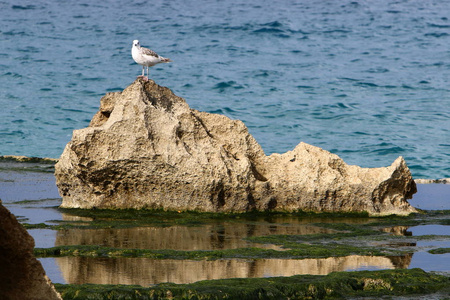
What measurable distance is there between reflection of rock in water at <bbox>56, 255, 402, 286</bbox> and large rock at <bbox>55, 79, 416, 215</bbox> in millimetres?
3068

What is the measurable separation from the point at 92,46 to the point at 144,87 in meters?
27.8

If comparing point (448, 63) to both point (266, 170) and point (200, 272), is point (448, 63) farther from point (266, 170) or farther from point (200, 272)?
point (200, 272)

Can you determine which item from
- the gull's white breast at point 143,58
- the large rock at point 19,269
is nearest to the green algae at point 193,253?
the large rock at point 19,269

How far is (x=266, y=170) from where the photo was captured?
11867 millimetres

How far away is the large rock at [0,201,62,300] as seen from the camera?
4.94 m

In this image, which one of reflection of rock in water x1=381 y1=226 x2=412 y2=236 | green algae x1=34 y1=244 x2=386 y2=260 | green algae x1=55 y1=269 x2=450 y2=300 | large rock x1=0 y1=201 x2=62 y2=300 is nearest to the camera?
large rock x1=0 y1=201 x2=62 y2=300

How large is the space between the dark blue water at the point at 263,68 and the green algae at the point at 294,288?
15165 millimetres

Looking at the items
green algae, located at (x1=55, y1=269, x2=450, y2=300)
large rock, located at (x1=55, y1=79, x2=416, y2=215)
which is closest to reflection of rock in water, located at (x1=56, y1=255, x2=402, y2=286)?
green algae, located at (x1=55, y1=269, x2=450, y2=300)

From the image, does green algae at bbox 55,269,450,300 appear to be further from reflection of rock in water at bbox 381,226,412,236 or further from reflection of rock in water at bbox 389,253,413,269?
reflection of rock in water at bbox 381,226,412,236

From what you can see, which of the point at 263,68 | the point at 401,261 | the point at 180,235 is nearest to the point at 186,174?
the point at 180,235

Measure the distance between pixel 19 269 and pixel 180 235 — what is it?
14.7 feet

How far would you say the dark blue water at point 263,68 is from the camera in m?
26.0

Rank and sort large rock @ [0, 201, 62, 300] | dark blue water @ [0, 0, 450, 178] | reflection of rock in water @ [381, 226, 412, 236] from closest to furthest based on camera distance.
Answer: large rock @ [0, 201, 62, 300], reflection of rock in water @ [381, 226, 412, 236], dark blue water @ [0, 0, 450, 178]

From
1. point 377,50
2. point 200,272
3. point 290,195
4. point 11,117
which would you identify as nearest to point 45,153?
point 11,117
